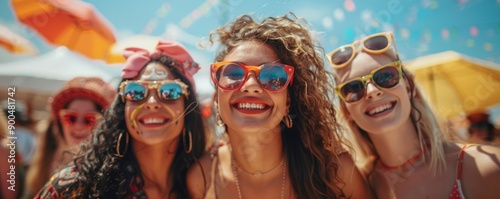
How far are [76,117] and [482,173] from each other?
3.68 m

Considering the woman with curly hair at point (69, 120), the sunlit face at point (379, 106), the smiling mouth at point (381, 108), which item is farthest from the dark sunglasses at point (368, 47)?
the woman with curly hair at point (69, 120)

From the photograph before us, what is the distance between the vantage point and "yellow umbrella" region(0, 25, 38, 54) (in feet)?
18.9

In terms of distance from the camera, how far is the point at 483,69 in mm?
4598

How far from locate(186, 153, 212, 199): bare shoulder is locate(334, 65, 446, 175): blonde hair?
4.18ft

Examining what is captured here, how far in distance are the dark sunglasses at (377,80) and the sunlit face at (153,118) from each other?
4.60 feet

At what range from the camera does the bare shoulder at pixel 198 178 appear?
7.65 feet

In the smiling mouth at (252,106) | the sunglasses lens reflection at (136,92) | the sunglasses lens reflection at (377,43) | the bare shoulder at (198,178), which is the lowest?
the bare shoulder at (198,178)

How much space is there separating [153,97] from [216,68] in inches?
24.6

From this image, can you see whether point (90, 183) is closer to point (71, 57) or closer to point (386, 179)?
point (386, 179)

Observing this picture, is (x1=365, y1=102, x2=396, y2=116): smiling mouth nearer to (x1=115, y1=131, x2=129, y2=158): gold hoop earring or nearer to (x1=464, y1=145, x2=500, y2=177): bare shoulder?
(x1=464, y1=145, x2=500, y2=177): bare shoulder

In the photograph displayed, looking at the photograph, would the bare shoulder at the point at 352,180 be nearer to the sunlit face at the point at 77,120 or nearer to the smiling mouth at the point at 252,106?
the smiling mouth at the point at 252,106

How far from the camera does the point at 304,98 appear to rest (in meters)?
2.26

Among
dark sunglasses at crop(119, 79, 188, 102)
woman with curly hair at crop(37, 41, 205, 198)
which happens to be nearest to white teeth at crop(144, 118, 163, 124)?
woman with curly hair at crop(37, 41, 205, 198)

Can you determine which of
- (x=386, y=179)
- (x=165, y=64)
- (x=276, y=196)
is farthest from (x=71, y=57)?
(x=386, y=179)
